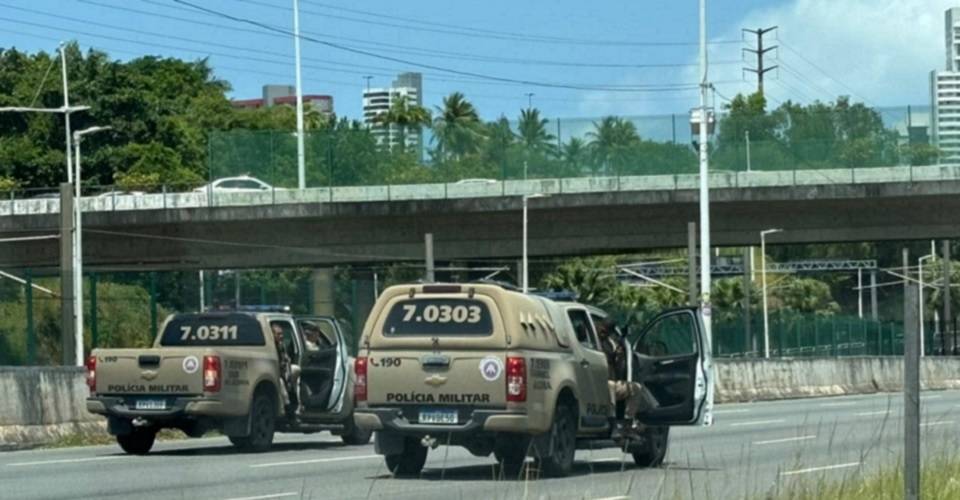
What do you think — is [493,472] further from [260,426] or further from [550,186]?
[550,186]

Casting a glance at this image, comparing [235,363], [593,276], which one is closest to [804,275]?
[593,276]

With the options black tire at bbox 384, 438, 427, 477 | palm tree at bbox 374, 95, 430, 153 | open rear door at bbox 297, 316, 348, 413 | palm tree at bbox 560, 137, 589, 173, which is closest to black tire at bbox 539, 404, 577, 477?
black tire at bbox 384, 438, 427, 477

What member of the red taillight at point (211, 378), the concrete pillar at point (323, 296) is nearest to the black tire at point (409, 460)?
the red taillight at point (211, 378)

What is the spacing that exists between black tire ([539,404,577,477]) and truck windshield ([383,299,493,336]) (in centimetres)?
122

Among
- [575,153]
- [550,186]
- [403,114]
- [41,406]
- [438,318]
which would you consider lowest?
[41,406]

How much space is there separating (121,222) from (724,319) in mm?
20513

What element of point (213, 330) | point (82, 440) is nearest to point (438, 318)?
point (213, 330)

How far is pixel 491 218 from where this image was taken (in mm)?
64375

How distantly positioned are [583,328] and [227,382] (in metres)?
5.39

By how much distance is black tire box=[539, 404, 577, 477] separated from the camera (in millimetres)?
19875

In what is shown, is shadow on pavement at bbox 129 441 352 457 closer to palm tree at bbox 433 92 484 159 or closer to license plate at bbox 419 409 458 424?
license plate at bbox 419 409 458 424

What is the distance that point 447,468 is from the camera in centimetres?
2161

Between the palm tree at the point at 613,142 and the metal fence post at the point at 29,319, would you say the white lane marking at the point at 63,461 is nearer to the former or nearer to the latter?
the metal fence post at the point at 29,319

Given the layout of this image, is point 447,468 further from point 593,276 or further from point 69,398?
point 593,276
